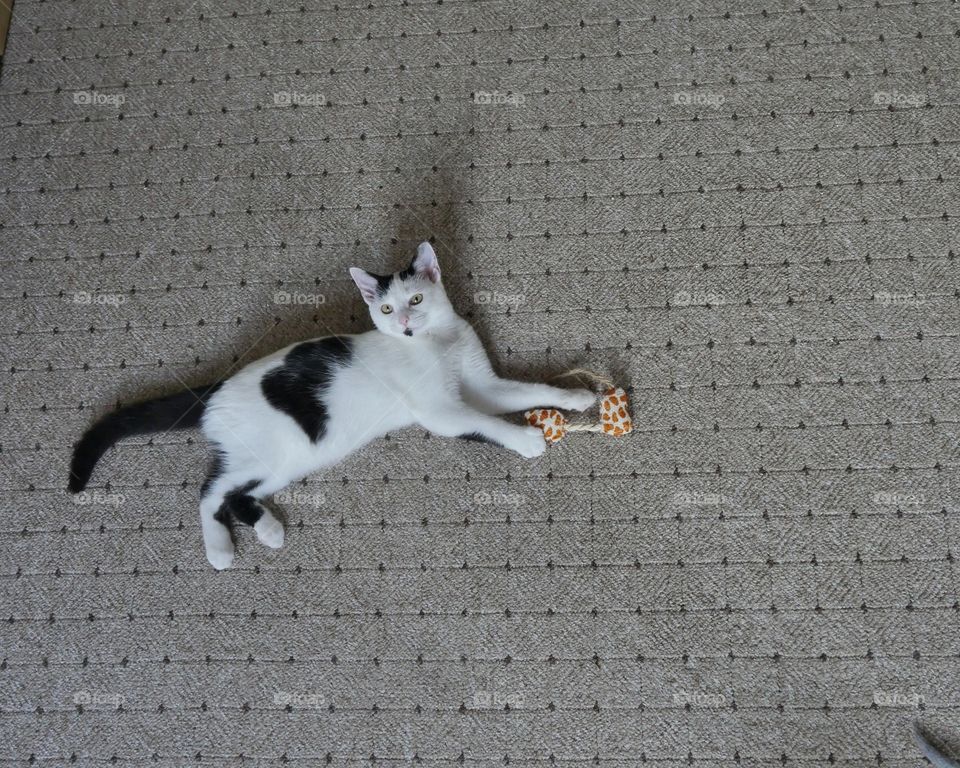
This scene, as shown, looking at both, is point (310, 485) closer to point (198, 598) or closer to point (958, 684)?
point (198, 598)

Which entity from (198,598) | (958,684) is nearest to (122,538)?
(198,598)

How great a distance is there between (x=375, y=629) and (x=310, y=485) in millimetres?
263

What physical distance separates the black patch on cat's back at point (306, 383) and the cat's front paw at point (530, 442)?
→ 12.0 inches

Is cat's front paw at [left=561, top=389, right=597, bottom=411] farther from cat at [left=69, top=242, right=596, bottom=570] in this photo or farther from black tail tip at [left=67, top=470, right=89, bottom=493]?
black tail tip at [left=67, top=470, right=89, bottom=493]

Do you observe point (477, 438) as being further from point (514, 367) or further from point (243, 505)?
point (243, 505)

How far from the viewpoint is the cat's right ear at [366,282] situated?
3.71ft

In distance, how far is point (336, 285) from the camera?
1.30 meters

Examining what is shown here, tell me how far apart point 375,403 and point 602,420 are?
1.22ft

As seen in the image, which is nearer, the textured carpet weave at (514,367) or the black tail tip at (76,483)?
the textured carpet weave at (514,367)

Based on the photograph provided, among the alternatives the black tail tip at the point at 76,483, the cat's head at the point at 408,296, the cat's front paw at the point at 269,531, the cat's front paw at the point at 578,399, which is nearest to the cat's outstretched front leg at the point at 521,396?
the cat's front paw at the point at 578,399

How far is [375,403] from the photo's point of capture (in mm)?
1157

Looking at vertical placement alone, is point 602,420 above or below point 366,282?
below

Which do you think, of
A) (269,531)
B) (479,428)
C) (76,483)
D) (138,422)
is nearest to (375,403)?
(479,428)

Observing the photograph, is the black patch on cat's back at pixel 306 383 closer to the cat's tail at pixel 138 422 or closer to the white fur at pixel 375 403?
the white fur at pixel 375 403
